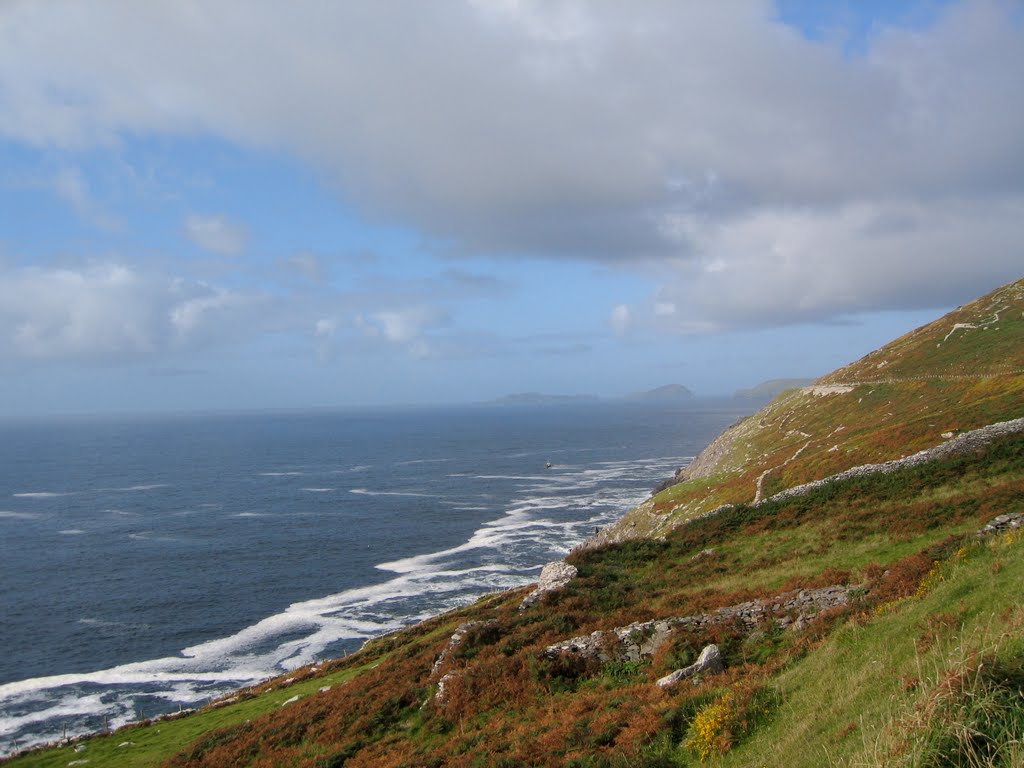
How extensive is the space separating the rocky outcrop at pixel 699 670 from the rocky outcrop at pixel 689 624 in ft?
9.95

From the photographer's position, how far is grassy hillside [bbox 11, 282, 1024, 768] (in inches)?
466

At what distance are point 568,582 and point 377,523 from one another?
3275 inches

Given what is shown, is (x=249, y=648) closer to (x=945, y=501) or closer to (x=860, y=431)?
(x=945, y=501)

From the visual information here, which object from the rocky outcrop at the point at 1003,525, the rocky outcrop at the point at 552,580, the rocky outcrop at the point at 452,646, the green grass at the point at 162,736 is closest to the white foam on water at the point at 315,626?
the green grass at the point at 162,736

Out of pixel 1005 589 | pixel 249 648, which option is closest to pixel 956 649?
pixel 1005 589

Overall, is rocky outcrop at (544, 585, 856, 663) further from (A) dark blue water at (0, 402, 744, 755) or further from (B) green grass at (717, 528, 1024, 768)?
(A) dark blue water at (0, 402, 744, 755)

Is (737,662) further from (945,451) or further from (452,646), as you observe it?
(945,451)

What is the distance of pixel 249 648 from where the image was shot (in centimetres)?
6031

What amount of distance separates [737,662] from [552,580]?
53.6ft

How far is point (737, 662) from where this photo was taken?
64.8ft

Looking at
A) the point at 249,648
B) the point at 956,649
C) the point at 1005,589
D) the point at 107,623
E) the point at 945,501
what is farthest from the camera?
the point at 107,623

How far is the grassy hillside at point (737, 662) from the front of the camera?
11836 millimetres

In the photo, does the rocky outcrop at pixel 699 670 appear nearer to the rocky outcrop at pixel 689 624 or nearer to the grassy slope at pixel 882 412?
the rocky outcrop at pixel 689 624

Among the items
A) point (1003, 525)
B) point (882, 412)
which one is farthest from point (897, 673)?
point (882, 412)
